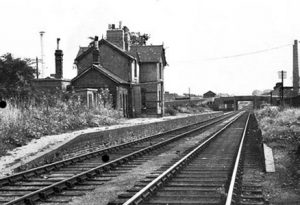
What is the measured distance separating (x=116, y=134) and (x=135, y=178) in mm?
11590

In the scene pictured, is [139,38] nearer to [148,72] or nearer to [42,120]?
[148,72]

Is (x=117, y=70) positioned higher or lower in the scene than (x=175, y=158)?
higher

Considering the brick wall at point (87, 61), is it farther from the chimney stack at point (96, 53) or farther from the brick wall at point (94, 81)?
the brick wall at point (94, 81)

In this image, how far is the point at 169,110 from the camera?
6150 centimetres

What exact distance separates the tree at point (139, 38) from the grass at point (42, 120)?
49831 millimetres

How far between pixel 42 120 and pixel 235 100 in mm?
117705

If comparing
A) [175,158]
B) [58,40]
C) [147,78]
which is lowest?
[175,158]

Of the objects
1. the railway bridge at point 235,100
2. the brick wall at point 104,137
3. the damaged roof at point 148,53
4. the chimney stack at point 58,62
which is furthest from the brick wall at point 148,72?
the railway bridge at point 235,100

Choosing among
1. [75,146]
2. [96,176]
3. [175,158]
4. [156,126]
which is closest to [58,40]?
[156,126]

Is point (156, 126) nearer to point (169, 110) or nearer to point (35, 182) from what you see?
point (35, 182)

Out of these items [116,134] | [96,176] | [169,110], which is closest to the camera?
[96,176]

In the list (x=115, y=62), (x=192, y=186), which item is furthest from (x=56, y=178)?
(x=115, y=62)

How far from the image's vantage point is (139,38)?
81.9 m

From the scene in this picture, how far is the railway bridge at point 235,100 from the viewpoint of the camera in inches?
5178
